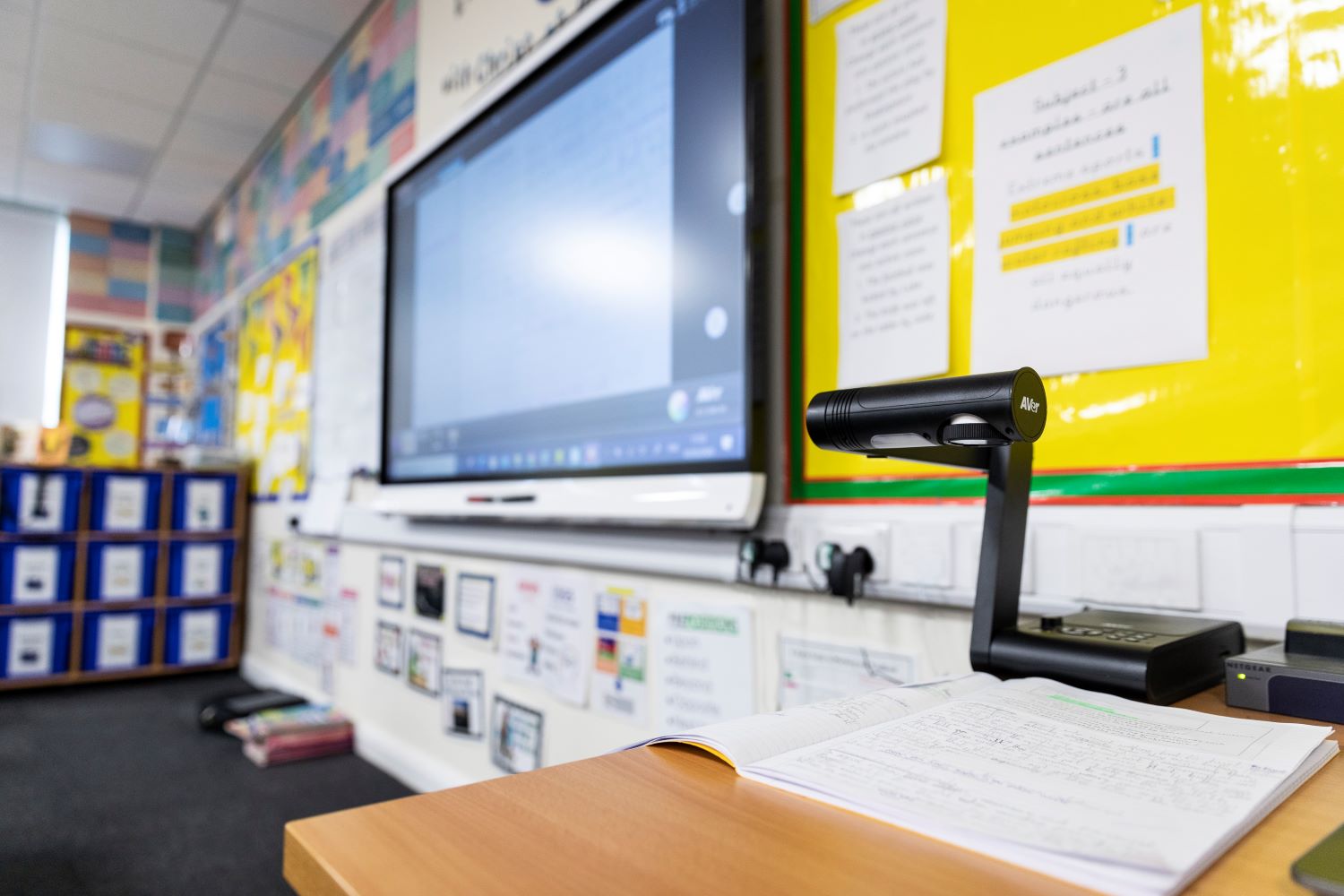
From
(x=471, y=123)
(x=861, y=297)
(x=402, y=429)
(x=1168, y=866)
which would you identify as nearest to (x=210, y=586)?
(x=402, y=429)

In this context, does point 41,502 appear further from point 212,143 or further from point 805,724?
point 805,724

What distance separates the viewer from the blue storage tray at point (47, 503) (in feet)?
10.6

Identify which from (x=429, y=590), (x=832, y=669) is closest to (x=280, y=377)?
(x=429, y=590)

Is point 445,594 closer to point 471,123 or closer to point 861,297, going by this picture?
point 471,123

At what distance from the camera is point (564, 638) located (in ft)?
5.05

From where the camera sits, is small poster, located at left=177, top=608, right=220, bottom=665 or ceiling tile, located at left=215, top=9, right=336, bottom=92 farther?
small poster, located at left=177, top=608, right=220, bottom=665

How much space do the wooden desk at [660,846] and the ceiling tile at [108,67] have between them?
3391 millimetres

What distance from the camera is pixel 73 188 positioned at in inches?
159

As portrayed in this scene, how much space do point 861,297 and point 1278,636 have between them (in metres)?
0.57

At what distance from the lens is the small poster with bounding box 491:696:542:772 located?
5.29 ft

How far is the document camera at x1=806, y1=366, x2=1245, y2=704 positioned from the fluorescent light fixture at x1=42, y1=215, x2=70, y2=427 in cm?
502

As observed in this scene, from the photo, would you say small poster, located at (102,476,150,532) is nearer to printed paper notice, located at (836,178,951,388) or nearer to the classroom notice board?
printed paper notice, located at (836,178,951,388)

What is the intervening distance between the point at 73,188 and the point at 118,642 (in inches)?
92.4

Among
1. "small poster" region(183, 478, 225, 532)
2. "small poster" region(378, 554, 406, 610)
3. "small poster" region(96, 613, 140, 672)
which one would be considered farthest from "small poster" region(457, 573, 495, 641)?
"small poster" region(96, 613, 140, 672)
